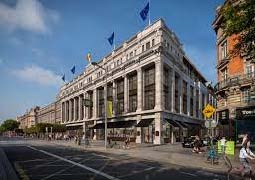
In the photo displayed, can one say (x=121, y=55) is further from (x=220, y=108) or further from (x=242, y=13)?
(x=242, y=13)

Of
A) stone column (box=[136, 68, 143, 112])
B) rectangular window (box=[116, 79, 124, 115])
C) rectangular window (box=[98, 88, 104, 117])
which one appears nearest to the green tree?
stone column (box=[136, 68, 143, 112])

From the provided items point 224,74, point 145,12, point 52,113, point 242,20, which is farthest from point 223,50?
point 52,113

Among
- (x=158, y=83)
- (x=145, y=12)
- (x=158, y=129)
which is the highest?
(x=145, y=12)

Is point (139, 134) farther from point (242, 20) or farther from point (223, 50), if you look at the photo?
point (242, 20)

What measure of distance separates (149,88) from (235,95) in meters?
22.9

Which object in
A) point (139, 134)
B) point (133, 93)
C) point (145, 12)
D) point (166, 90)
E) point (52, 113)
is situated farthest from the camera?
point (52, 113)

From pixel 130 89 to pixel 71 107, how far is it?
171 feet

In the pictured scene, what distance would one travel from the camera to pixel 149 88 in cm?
6556

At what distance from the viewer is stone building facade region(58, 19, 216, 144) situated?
203 ft

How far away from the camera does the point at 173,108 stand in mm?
66688

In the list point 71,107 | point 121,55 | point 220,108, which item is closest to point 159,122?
point 220,108

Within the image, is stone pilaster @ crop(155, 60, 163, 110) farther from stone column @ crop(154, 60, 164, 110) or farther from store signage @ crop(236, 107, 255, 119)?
store signage @ crop(236, 107, 255, 119)

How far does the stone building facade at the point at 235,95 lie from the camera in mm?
40509

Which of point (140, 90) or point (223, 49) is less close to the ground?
point (223, 49)
